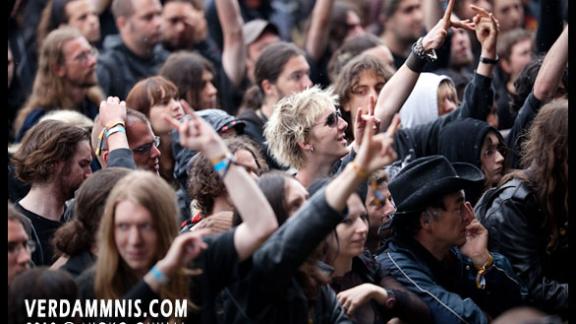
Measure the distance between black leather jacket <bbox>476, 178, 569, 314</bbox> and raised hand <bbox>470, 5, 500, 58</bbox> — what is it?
3.47 ft

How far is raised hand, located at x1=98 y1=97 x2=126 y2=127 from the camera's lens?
6.15 metres

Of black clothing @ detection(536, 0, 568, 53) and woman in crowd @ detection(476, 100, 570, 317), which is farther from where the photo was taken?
black clothing @ detection(536, 0, 568, 53)

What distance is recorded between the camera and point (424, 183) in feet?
19.6

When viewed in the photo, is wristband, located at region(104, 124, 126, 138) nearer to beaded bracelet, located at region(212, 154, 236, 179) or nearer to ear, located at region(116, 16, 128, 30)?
beaded bracelet, located at region(212, 154, 236, 179)

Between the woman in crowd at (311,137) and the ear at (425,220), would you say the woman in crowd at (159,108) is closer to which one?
the woman in crowd at (311,137)

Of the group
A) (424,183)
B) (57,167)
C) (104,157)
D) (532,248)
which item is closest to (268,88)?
(104,157)

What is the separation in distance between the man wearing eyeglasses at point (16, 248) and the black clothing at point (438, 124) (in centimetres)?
Result: 310

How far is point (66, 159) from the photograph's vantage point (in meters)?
6.19

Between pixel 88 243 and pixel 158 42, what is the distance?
5001 mm

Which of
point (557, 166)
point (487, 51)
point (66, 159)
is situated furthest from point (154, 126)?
point (557, 166)

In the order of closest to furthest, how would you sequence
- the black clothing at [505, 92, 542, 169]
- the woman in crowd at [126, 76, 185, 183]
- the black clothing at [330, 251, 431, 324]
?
the black clothing at [330, 251, 431, 324]
the black clothing at [505, 92, 542, 169]
the woman in crowd at [126, 76, 185, 183]

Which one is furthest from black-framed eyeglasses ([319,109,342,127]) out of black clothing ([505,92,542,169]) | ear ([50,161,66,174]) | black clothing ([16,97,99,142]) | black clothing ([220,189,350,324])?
black clothing ([16,97,99,142])

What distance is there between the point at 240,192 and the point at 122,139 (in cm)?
156

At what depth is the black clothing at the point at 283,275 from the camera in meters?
4.64
